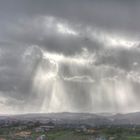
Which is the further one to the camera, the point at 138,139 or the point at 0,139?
the point at 0,139

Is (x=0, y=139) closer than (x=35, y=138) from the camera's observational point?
Yes

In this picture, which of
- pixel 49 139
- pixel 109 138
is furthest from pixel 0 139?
pixel 109 138

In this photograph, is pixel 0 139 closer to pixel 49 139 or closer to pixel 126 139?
pixel 49 139

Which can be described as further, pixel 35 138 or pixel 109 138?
pixel 35 138

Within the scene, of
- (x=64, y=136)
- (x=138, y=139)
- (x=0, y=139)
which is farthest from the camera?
(x=64, y=136)

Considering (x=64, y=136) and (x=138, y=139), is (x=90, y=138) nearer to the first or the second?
(x=64, y=136)

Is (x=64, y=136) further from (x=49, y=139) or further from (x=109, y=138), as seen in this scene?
(x=109, y=138)

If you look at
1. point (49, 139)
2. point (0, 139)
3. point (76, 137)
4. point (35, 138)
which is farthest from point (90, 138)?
point (0, 139)

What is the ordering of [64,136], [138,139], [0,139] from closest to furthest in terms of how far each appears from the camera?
1. [138,139]
2. [0,139]
3. [64,136]

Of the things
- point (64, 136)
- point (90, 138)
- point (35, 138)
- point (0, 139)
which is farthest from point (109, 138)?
point (0, 139)
